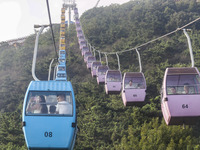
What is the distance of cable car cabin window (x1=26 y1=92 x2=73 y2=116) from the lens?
Result: 8.45 metres

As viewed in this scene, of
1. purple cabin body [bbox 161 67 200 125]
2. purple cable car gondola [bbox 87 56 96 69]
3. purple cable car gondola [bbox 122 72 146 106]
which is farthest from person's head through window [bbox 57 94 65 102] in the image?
purple cable car gondola [bbox 87 56 96 69]

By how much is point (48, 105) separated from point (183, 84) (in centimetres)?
410

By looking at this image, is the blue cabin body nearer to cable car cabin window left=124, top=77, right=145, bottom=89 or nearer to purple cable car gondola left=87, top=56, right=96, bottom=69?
cable car cabin window left=124, top=77, right=145, bottom=89

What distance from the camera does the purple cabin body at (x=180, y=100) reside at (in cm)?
869

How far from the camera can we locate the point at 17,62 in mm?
44188

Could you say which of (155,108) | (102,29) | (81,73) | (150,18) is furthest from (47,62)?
(155,108)

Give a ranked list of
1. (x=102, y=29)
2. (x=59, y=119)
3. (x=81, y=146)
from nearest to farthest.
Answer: (x=59, y=119), (x=81, y=146), (x=102, y=29)

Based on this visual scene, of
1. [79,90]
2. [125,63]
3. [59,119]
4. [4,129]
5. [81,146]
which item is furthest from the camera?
[125,63]

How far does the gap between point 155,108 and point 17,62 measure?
27218 mm

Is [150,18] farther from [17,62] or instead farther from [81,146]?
[81,146]

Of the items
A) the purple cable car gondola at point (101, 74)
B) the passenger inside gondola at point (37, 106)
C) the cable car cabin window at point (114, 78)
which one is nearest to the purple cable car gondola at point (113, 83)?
the cable car cabin window at point (114, 78)

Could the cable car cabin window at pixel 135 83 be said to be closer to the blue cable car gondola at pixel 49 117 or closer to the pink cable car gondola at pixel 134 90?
the pink cable car gondola at pixel 134 90

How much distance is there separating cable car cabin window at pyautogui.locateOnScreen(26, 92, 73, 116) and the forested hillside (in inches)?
328

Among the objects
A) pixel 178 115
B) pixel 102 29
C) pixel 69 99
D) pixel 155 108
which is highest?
pixel 102 29
